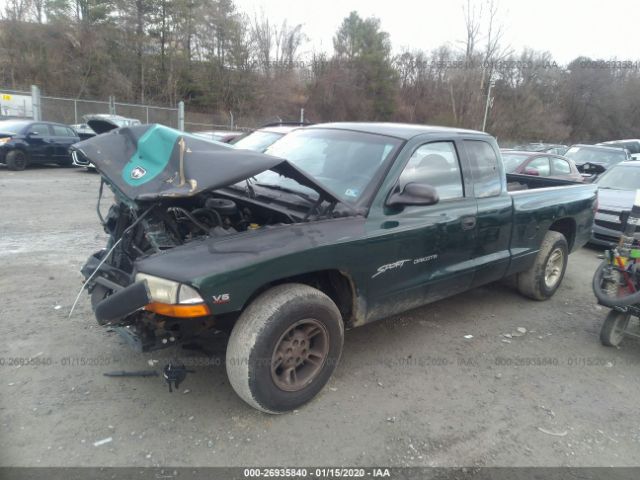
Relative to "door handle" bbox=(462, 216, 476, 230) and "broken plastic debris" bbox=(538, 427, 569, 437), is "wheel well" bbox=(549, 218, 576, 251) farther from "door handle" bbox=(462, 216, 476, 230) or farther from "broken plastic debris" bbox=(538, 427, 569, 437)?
"broken plastic debris" bbox=(538, 427, 569, 437)

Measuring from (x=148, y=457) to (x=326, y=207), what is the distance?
1.85m

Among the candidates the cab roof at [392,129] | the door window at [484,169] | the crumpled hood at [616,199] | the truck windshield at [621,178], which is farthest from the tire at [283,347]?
the truck windshield at [621,178]

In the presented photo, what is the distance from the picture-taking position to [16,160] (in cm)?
1293

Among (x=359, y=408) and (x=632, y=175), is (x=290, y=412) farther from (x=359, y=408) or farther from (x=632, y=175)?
(x=632, y=175)

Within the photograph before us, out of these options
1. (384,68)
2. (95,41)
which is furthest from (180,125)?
(384,68)

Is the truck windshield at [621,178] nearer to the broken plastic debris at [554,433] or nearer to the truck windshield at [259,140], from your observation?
the truck windshield at [259,140]

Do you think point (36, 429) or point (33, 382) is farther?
point (33, 382)

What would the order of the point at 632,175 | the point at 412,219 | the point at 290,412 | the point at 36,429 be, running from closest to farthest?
the point at 36,429, the point at 290,412, the point at 412,219, the point at 632,175

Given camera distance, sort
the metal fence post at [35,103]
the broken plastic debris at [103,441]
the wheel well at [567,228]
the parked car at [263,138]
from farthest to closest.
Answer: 1. the metal fence post at [35,103]
2. the parked car at [263,138]
3. the wheel well at [567,228]
4. the broken plastic debris at [103,441]

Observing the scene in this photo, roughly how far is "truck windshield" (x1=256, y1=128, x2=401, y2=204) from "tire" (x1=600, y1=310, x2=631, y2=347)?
8.48 feet

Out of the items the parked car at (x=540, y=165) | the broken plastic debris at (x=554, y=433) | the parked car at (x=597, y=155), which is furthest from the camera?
the parked car at (x=597, y=155)

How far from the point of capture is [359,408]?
303 cm

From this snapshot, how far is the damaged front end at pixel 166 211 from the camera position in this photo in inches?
98.7

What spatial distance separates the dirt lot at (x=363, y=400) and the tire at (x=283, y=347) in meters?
0.18
